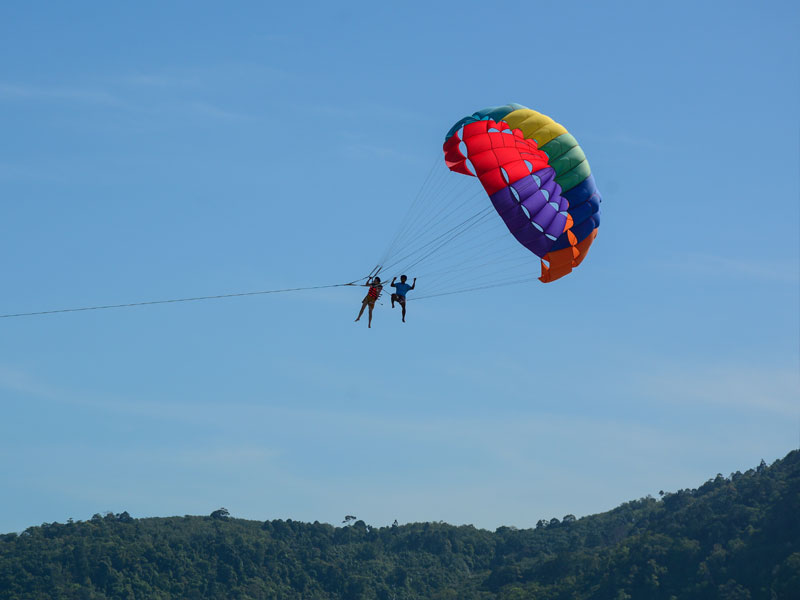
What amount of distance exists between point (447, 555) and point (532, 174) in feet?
349

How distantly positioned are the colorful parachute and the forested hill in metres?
61.4

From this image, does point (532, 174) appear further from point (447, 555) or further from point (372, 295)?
point (447, 555)

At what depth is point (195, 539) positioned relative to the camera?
129875mm

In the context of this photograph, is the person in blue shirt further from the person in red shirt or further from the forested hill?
the forested hill

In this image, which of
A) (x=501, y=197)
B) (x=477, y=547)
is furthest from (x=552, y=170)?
(x=477, y=547)

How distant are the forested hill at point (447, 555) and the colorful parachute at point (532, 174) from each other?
6145 cm

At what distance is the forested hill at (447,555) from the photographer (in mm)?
97500

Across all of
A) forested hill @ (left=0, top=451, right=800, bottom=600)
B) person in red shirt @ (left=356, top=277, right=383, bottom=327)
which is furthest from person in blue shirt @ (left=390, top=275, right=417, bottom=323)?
forested hill @ (left=0, top=451, right=800, bottom=600)

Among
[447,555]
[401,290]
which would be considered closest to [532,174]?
[401,290]

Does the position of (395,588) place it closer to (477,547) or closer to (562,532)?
(477,547)

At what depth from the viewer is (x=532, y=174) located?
33.8 metres

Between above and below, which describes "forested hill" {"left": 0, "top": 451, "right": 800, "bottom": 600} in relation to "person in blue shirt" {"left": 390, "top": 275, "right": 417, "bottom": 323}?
above

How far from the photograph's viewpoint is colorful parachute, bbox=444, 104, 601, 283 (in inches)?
1321

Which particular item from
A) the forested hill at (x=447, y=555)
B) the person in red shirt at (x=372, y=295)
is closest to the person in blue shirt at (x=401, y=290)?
the person in red shirt at (x=372, y=295)
